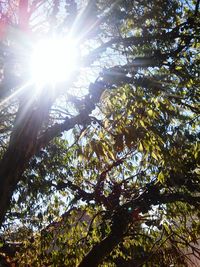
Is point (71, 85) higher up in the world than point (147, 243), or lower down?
higher up

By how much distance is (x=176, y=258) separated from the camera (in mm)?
7691

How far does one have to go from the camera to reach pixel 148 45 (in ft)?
19.2

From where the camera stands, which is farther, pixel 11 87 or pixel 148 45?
pixel 148 45

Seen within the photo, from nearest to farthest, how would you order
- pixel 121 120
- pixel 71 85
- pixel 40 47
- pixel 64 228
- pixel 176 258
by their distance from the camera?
pixel 121 120 < pixel 71 85 < pixel 40 47 < pixel 176 258 < pixel 64 228

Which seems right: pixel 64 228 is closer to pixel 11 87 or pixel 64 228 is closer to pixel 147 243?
pixel 147 243

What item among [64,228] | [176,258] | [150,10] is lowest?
[176,258]

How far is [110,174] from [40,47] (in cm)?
364

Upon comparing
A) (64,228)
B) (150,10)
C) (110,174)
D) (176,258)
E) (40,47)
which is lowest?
(176,258)

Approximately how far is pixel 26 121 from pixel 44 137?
330 mm

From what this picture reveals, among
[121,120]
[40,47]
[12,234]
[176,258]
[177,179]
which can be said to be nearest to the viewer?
[121,120]

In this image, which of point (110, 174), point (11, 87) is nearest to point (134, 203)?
point (110, 174)

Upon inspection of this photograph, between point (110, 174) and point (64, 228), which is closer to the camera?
point (110, 174)

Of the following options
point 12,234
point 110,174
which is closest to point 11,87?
point 110,174

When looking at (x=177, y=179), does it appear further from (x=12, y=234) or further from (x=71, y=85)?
(x=12, y=234)
